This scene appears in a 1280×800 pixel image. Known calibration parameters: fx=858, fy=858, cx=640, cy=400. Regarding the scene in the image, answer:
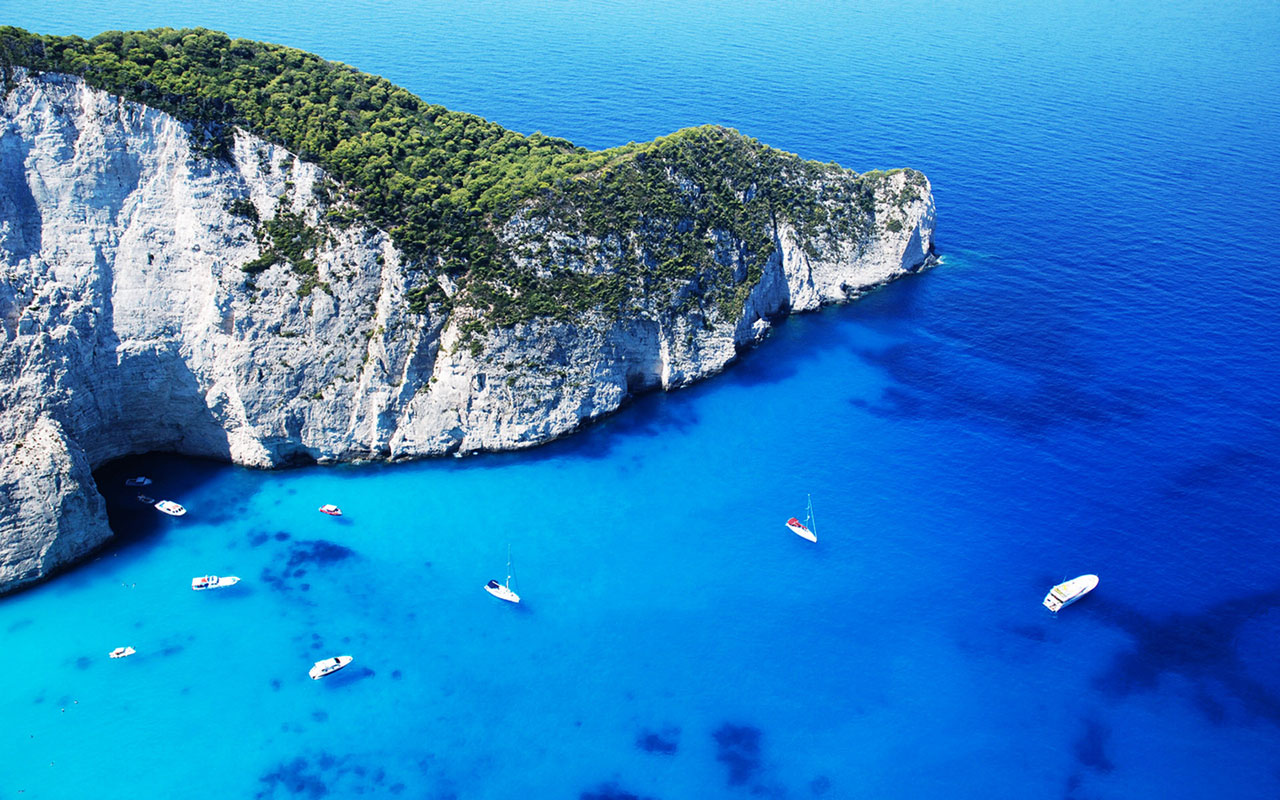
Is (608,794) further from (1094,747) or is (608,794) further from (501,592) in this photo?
(1094,747)

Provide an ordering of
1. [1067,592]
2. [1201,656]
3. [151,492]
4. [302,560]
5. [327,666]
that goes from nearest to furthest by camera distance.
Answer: [327,666]
[1201,656]
[1067,592]
[302,560]
[151,492]

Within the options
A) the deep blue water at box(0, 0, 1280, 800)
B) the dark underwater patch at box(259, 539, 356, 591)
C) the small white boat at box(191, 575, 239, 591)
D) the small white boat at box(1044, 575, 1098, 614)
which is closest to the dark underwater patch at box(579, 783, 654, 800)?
the deep blue water at box(0, 0, 1280, 800)

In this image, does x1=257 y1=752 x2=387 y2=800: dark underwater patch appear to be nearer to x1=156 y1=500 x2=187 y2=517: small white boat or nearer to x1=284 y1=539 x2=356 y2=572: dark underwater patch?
x1=284 y1=539 x2=356 y2=572: dark underwater patch

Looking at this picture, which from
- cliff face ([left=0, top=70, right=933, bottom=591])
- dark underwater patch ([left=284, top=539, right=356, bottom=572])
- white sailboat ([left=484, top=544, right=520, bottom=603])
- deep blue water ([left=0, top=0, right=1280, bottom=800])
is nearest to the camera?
deep blue water ([left=0, top=0, right=1280, bottom=800])

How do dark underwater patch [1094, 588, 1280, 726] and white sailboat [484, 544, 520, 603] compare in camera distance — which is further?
white sailboat [484, 544, 520, 603]

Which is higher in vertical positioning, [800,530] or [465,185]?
[465,185]

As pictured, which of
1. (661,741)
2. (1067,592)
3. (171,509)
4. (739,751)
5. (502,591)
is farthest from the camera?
(171,509)

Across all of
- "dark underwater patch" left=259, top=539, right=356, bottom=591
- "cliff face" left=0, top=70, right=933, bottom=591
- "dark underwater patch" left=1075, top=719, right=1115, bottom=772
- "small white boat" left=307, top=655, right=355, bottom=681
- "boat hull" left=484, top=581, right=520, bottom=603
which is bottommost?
"dark underwater patch" left=1075, top=719, right=1115, bottom=772

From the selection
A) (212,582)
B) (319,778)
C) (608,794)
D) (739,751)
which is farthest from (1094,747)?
(212,582)
